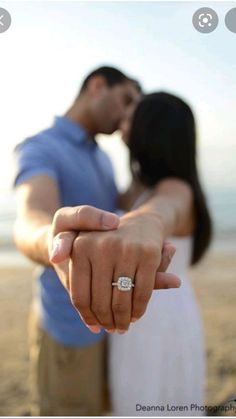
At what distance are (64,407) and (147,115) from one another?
0.49 m

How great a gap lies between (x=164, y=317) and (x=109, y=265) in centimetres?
37

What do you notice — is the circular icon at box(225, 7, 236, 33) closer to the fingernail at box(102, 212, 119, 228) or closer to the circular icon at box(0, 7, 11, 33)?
the circular icon at box(0, 7, 11, 33)

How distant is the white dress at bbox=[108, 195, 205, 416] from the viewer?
0.73 metres

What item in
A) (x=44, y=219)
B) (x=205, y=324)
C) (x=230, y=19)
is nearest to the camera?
(x=44, y=219)

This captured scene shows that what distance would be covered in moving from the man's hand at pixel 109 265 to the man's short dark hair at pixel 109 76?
0.56 meters

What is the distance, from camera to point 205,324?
6.66 feet

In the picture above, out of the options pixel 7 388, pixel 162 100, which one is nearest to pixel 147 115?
pixel 162 100

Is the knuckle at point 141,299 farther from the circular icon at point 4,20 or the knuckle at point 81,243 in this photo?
the circular icon at point 4,20

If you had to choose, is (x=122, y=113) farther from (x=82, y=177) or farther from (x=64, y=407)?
(x=64, y=407)

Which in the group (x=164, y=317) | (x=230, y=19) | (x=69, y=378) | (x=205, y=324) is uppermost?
(x=230, y=19)

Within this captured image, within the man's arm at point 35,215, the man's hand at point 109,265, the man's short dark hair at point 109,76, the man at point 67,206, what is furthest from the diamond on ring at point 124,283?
the man's short dark hair at point 109,76

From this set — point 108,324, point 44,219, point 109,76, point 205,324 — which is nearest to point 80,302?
point 108,324

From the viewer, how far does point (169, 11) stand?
72 cm

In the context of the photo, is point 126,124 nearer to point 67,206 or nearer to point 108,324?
point 67,206
